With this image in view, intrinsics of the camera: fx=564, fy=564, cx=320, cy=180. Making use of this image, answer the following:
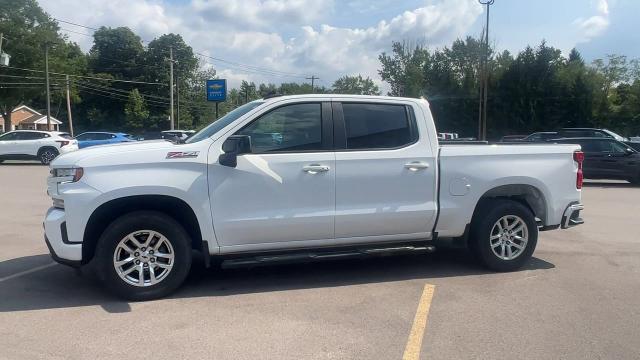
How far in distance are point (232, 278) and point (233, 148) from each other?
170 centimetres

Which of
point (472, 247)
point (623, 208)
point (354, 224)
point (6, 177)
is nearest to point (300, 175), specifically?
point (354, 224)

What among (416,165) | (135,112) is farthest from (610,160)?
(135,112)

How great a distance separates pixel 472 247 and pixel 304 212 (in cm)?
221

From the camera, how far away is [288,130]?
5.91 metres

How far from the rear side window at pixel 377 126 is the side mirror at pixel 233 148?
1147 mm

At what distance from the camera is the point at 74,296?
568 cm

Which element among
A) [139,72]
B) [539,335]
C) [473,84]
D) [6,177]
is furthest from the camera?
[139,72]

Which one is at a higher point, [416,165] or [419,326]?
[416,165]

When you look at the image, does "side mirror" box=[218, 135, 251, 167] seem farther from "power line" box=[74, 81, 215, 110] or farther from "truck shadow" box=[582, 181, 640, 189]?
"power line" box=[74, 81, 215, 110]

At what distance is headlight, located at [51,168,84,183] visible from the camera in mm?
5305

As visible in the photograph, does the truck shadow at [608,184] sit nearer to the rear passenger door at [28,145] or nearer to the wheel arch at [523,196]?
the wheel arch at [523,196]

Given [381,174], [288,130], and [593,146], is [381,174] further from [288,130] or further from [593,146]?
[593,146]

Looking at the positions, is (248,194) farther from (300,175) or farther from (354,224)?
(354,224)

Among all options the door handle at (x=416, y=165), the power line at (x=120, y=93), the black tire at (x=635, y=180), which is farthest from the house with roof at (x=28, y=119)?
the door handle at (x=416, y=165)
